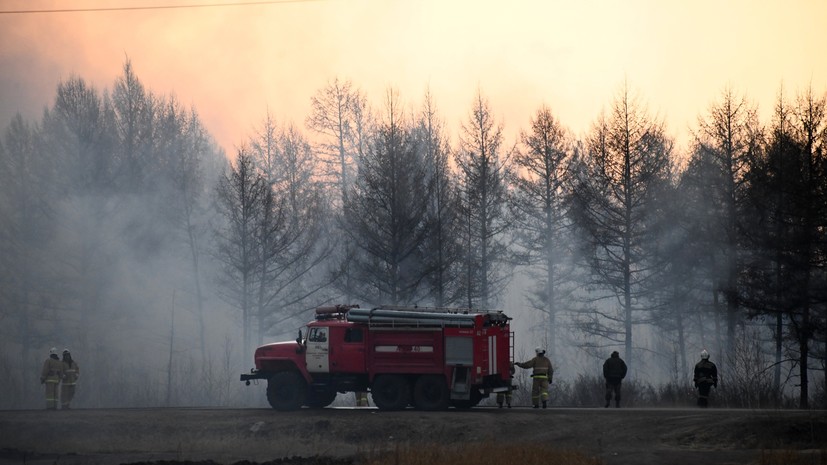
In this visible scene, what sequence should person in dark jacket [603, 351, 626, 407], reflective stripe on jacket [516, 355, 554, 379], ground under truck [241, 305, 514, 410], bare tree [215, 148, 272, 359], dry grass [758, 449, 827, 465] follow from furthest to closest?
1. bare tree [215, 148, 272, 359]
2. person in dark jacket [603, 351, 626, 407]
3. reflective stripe on jacket [516, 355, 554, 379]
4. ground under truck [241, 305, 514, 410]
5. dry grass [758, 449, 827, 465]

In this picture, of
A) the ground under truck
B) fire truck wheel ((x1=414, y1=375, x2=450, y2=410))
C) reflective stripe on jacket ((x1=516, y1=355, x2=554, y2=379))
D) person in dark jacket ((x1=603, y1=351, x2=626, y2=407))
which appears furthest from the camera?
person in dark jacket ((x1=603, y1=351, x2=626, y2=407))

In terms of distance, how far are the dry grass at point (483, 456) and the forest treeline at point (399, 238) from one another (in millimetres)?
12086

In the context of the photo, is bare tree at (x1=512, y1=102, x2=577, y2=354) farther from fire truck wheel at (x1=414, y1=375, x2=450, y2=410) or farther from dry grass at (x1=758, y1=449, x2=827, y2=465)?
dry grass at (x1=758, y1=449, x2=827, y2=465)

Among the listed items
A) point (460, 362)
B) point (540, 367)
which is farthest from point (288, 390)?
point (540, 367)

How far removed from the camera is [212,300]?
61.5 metres

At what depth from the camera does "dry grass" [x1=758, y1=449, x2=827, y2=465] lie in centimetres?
1900

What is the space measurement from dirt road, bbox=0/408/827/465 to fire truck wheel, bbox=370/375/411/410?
73 cm

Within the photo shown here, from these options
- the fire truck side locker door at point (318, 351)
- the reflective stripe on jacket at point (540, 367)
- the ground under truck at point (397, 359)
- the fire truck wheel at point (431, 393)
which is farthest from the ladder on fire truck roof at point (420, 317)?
the fire truck wheel at point (431, 393)

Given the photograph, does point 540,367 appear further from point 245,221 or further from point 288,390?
point 245,221

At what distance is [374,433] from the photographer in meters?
26.4

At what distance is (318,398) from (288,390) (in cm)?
112

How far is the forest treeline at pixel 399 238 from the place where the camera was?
3512cm

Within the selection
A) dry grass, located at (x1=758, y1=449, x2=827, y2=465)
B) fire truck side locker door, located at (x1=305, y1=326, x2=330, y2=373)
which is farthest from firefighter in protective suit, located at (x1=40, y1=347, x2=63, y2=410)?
dry grass, located at (x1=758, y1=449, x2=827, y2=465)

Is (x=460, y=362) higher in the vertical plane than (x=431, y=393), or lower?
higher
